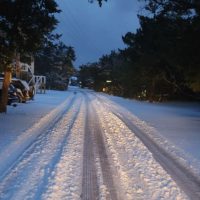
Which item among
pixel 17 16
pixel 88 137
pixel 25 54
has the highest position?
pixel 17 16

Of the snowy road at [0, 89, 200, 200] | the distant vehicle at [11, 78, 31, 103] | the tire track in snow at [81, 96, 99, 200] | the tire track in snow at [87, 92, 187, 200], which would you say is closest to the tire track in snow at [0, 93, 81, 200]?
the snowy road at [0, 89, 200, 200]

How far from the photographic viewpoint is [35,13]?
70.7 ft

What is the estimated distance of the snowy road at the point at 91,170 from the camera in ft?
25.9

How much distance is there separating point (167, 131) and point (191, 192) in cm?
1076

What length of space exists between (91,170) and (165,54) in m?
25.5

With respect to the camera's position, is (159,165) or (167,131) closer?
(159,165)

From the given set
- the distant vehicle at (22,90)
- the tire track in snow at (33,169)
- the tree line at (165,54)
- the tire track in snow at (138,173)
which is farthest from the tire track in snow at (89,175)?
the distant vehicle at (22,90)

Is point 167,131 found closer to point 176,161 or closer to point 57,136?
point 57,136

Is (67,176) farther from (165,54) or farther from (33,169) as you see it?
(165,54)

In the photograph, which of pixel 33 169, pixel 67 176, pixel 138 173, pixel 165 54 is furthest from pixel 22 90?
pixel 67 176

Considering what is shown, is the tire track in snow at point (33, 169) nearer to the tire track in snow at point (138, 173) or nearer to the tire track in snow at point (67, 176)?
the tire track in snow at point (67, 176)

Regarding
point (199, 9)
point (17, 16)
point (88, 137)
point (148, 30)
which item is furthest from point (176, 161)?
point (148, 30)

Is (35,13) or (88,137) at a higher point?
(35,13)

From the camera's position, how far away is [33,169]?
31.8 feet
